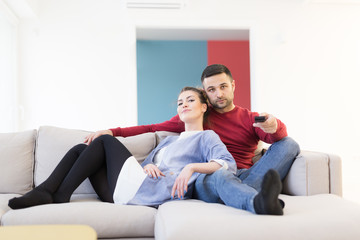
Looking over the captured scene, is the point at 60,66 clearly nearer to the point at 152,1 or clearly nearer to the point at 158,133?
the point at 152,1

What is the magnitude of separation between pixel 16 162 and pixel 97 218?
864 millimetres

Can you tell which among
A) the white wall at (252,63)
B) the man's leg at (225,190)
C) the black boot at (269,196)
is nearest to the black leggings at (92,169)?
the man's leg at (225,190)

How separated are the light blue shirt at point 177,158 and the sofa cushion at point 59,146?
0.43 feet

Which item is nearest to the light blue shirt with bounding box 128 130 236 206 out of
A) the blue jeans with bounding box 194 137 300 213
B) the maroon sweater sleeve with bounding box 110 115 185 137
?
the blue jeans with bounding box 194 137 300 213

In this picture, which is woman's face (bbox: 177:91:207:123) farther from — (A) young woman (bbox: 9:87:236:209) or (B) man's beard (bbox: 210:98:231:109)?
(B) man's beard (bbox: 210:98:231:109)

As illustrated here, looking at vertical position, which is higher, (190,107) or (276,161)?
(190,107)

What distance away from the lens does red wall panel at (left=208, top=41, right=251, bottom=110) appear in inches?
245

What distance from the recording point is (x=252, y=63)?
193 inches

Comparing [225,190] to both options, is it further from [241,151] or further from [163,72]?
[163,72]

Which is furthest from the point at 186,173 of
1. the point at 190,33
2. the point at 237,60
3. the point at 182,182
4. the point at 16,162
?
the point at 237,60

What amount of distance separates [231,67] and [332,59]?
1.85 meters

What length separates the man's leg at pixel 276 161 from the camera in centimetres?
183

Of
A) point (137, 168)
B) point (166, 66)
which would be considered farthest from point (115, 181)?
point (166, 66)

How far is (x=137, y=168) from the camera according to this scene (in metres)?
1.80
